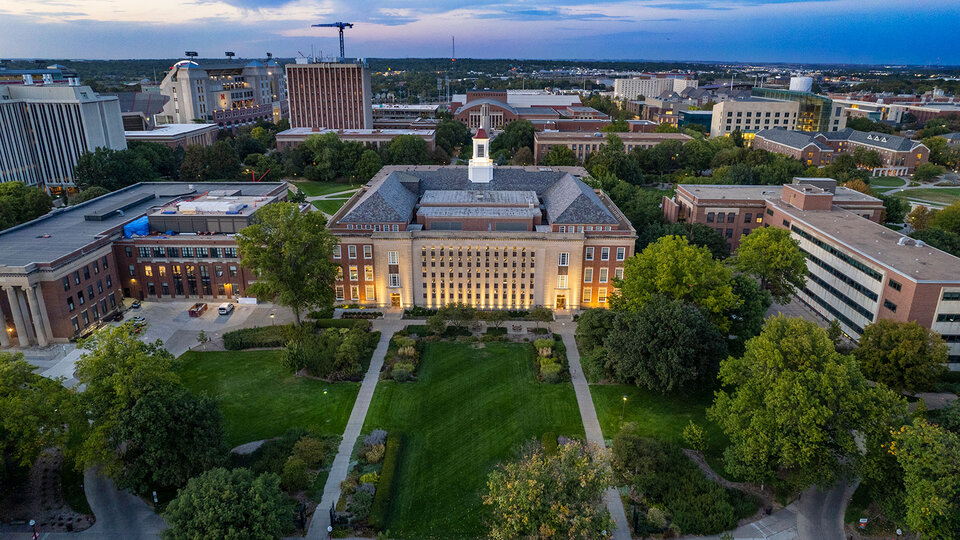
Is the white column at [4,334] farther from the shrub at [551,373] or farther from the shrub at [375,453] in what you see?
the shrub at [551,373]

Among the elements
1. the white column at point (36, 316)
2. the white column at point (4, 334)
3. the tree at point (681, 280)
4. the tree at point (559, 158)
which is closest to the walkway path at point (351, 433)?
the tree at point (681, 280)

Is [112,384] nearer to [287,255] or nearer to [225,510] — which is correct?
[225,510]

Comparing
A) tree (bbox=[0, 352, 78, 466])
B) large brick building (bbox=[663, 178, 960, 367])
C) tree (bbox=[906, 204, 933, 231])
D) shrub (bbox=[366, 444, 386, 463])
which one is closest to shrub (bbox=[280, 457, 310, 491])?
shrub (bbox=[366, 444, 386, 463])

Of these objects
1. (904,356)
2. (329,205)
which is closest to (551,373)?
(904,356)

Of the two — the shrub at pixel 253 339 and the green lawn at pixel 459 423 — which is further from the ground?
the shrub at pixel 253 339

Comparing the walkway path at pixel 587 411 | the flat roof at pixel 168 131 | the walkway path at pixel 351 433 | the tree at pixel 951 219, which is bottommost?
the walkway path at pixel 587 411

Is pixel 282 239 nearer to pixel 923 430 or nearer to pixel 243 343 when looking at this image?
pixel 243 343

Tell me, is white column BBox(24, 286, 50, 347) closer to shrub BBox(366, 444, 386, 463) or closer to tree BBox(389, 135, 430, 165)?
shrub BBox(366, 444, 386, 463)
